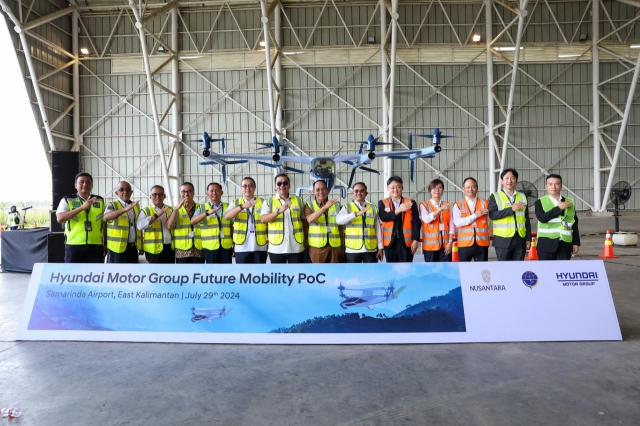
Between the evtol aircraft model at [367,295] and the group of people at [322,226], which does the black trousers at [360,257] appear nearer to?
the group of people at [322,226]

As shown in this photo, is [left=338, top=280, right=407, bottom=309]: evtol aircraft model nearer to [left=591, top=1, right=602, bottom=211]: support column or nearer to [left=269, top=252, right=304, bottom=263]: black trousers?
[left=269, top=252, right=304, bottom=263]: black trousers

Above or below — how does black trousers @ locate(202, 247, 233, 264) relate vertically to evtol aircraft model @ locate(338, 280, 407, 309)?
above

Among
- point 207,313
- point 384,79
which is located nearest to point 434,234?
point 207,313

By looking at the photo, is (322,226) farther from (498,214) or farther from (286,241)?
(498,214)

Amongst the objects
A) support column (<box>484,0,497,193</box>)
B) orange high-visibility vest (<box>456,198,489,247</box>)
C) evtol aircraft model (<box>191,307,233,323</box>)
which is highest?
support column (<box>484,0,497,193</box>)

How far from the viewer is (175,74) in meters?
20.5

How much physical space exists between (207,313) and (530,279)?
3.44m

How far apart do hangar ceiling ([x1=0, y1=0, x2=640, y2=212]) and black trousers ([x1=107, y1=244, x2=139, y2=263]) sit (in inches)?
562

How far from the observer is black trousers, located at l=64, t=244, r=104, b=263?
5.46 meters

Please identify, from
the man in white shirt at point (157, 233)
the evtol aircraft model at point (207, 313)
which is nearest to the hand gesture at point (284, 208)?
the evtol aircraft model at point (207, 313)

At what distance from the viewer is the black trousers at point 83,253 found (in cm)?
546

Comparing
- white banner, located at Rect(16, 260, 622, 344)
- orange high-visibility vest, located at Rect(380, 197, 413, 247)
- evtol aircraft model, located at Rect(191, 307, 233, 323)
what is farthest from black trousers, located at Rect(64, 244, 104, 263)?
orange high-visibility vest, located at Rect(380, 197, 413, 247)

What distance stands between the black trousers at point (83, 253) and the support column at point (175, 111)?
15228 millimetres

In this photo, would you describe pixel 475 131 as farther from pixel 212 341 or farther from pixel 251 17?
pixel 212 341
